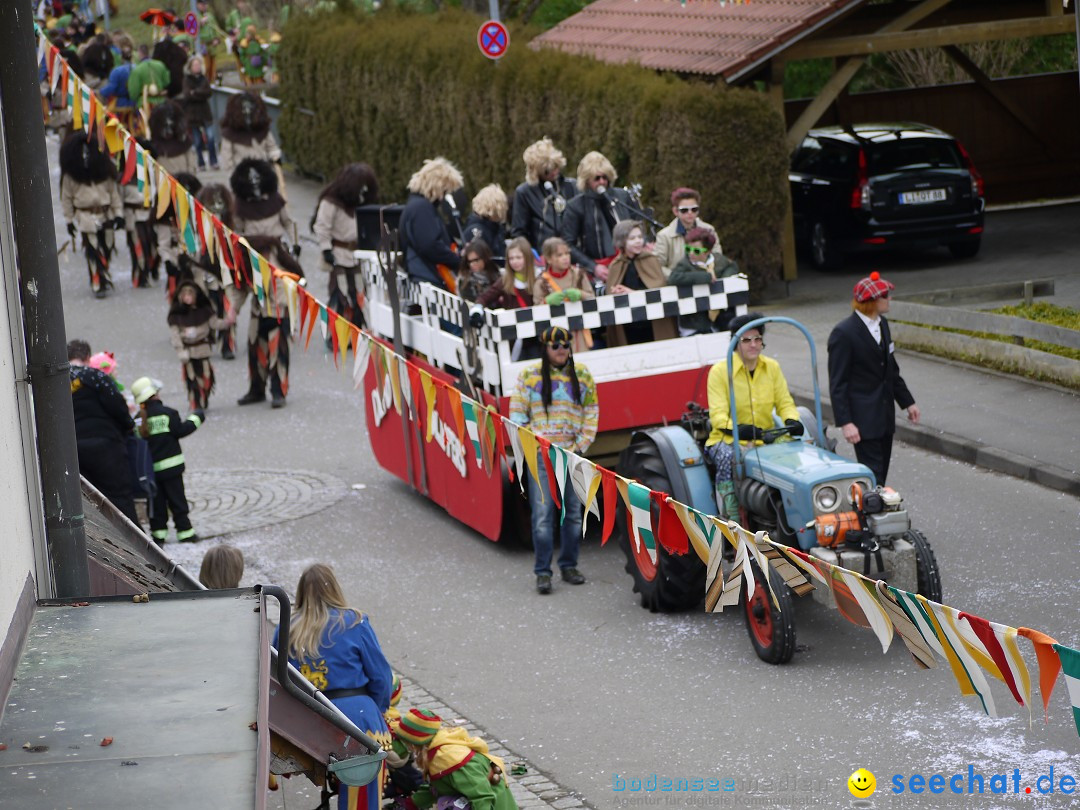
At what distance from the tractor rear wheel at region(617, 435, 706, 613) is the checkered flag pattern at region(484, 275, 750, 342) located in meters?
1.34

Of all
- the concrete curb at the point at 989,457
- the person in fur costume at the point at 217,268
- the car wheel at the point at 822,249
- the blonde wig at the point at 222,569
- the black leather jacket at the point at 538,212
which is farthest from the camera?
the car wheel at the point at 822,249

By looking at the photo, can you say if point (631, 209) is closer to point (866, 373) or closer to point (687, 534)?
point (866, 373)

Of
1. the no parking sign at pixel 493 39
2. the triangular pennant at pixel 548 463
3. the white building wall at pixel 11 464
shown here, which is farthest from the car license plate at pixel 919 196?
the white building wall at pixel 11 464

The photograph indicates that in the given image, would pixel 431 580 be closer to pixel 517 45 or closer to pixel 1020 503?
pixel 1020 503

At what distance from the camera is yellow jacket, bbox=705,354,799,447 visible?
9562mm

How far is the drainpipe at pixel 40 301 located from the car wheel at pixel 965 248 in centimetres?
1629

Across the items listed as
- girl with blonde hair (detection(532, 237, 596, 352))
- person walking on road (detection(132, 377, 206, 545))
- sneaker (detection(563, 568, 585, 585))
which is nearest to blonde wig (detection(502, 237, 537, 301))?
girl with blonde hair (detection(532, 237, 596, 352))

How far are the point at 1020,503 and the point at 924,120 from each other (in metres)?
15.0

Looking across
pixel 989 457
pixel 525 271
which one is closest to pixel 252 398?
pixel 525 271

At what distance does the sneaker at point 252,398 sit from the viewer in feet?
53.7

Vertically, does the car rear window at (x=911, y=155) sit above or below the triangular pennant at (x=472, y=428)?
above

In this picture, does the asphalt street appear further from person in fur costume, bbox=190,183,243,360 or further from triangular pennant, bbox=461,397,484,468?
person in fur costume, bbox=190,183,243,360

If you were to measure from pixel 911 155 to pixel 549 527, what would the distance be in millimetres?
11459

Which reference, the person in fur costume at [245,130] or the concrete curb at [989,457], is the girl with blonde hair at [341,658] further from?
A: the person in fur costume at [245,130]
